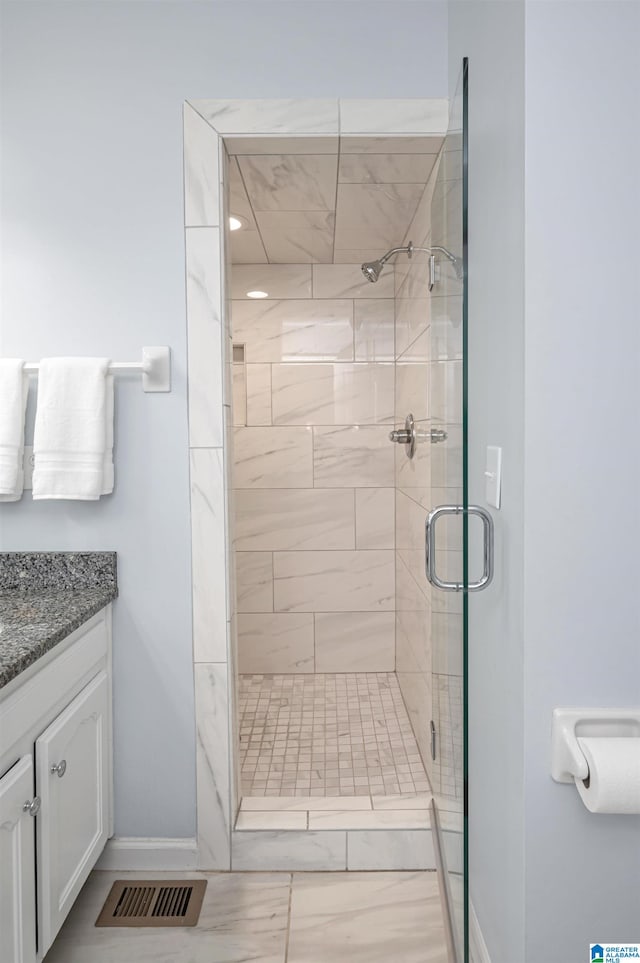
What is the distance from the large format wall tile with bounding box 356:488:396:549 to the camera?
340cm

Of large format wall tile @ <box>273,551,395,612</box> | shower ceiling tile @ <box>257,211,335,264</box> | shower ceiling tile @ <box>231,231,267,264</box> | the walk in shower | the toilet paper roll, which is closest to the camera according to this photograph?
the toilet paper roll

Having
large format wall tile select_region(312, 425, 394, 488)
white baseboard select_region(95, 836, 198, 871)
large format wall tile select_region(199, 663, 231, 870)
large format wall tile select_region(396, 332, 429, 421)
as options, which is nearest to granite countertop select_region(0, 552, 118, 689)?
large format wall tile select_region(199, 663, 231, 870)

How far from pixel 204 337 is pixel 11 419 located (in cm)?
57

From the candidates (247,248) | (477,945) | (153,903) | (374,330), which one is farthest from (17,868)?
(374,330)

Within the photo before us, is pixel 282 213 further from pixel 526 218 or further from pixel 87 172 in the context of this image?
pixel 526 218

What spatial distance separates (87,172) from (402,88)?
91 centimetres

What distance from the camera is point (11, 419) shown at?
5.96 ft

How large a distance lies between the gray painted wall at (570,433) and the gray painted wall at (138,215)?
36.5 inches

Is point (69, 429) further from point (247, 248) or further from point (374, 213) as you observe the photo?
point (247, 248)

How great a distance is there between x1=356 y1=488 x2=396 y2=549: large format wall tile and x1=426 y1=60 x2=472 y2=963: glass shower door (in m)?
1.82

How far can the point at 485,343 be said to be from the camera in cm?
135

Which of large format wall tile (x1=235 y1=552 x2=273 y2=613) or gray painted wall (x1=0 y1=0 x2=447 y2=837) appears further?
large format wall tile (x1=235 y1=552 x2=273 y2=613)

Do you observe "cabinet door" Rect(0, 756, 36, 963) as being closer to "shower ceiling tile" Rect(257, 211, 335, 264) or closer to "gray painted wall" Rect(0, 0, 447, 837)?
"gray painted wall" Rect(0, 0, 447, 837)

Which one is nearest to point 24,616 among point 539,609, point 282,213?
point 539,609
